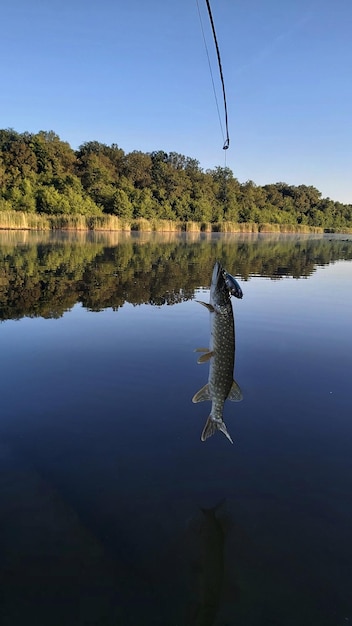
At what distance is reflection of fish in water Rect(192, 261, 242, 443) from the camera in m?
3.54

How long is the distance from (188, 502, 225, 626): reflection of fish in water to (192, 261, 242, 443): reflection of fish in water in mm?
735

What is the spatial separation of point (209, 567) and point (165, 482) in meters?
1.06

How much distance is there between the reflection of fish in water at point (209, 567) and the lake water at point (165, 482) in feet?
0.06

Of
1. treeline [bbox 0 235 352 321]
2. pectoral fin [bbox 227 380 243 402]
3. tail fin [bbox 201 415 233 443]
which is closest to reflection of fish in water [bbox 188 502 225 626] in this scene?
tail fin [bbox 201 415 233 443]

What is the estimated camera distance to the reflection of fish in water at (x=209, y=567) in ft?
9.64

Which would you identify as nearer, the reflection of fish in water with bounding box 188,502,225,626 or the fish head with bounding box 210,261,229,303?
the reflection of fish in water with bounding box 188,502,225,626

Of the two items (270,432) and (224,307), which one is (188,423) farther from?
(224,307)

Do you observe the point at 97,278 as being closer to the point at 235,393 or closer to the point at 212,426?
the point at 235,393

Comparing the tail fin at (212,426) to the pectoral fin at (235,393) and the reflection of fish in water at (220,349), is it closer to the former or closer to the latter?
the reflection of fish in water at (220,349)

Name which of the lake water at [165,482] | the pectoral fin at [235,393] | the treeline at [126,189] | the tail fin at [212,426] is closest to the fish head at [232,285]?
the pectoral fin at [235,393]

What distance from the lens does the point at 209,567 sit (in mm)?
3291

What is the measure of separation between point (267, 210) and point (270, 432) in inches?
5226

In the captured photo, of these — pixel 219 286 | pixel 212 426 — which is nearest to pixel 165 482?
pixel 212 426

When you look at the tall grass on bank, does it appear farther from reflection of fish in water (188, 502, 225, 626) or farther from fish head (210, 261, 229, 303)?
reflection of fish in water (188, 502, 225, 626)
